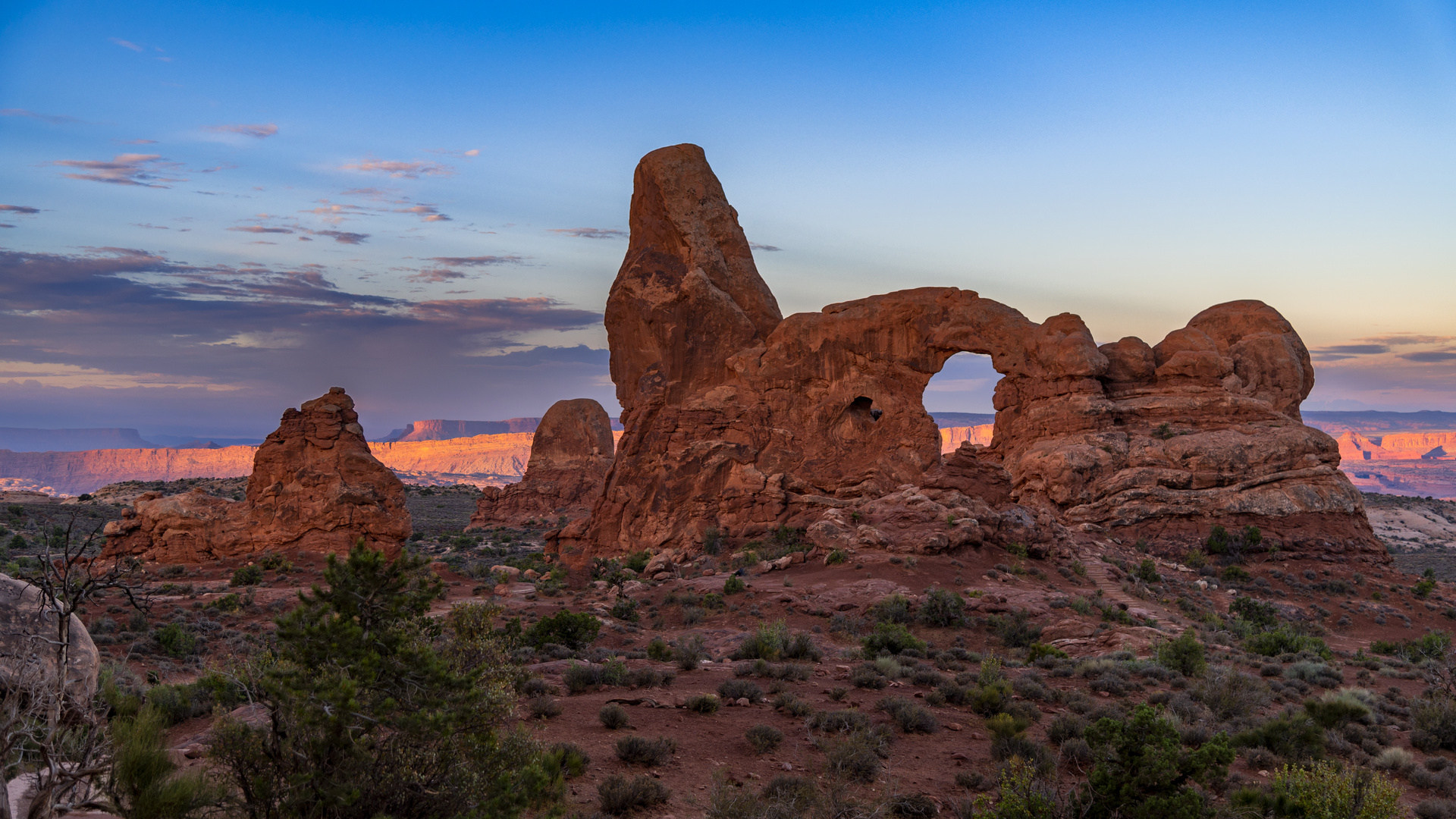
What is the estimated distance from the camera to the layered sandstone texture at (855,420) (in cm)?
3084

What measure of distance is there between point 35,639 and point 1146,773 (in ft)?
29.1

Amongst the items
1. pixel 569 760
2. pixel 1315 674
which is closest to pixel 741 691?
pixel 569 760

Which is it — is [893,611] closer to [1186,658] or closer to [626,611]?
[1186,658]

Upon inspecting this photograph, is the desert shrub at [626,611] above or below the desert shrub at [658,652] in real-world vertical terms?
below

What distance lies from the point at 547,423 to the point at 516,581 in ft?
98.9

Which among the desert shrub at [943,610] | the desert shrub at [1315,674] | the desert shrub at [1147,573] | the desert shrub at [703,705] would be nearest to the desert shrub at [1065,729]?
the desert shrub at [703,705]

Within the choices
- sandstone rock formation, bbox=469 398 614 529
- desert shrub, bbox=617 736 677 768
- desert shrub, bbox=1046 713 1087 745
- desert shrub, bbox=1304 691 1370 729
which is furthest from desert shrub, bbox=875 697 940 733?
sandstone rock formation, bbox=469 398 614 529

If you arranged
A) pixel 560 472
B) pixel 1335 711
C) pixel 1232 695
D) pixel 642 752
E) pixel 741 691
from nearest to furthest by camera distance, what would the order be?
pixel 642 752, pixel 1335 711, pixel 741 691, pixel 1232 695, pixel 560 472

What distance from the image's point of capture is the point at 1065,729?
10344mm

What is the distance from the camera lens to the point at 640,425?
32281mm

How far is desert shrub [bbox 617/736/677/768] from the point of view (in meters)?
8.95

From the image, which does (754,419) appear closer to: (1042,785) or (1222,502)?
(1222,502)

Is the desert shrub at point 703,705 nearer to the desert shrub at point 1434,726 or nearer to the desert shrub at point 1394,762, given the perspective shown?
the desert shrub at point 1394,762

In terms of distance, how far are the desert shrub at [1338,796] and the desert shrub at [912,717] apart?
389cm
